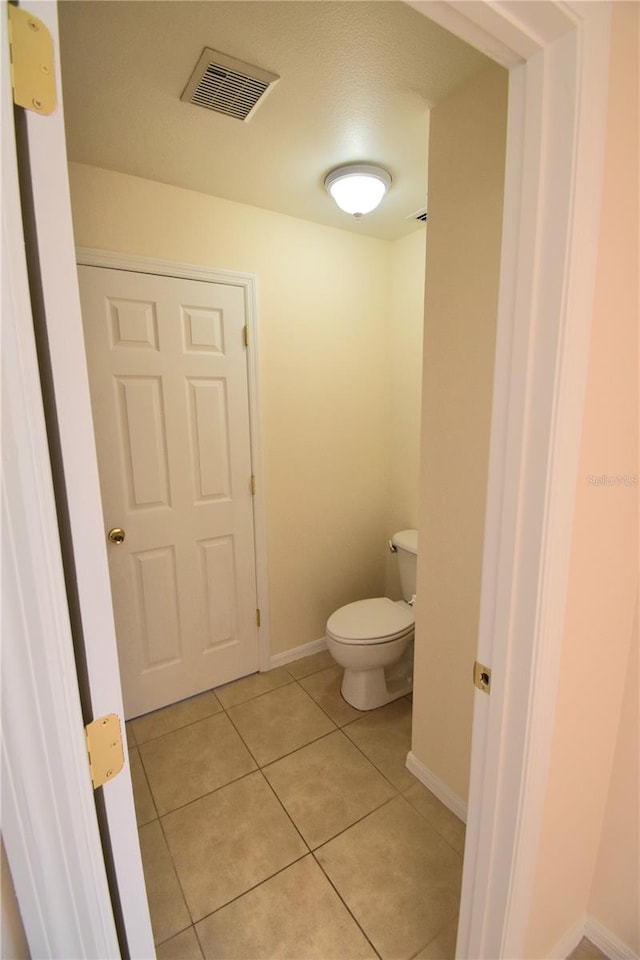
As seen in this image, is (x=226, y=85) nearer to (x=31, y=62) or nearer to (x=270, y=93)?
(x=270, y=93)

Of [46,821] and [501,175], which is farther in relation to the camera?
[501,175]

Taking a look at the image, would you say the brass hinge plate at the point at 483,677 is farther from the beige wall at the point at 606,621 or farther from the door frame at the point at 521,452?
the beige wall at the point at 606,621

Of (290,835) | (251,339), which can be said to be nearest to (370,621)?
(290,835)

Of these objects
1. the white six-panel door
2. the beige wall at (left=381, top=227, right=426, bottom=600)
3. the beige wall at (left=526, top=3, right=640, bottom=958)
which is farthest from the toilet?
the beige wall at (left=526, top=3, right=640, bottom=958)

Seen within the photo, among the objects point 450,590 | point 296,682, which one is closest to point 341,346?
point 450,590

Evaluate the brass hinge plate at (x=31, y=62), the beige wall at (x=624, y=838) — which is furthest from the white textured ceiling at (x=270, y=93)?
the beige wall at (x=624, y=838)

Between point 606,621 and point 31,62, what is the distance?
1.29m

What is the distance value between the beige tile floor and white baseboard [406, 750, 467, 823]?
0.03 m

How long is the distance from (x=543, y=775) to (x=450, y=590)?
64 cm

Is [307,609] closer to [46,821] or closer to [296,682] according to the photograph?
[296,682]

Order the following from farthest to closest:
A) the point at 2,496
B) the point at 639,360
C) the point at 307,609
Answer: the point at 307,609 < the point at 639,360 < the point at 2,496

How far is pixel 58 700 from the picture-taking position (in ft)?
1.64

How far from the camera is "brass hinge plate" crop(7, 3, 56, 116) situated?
1.38ft

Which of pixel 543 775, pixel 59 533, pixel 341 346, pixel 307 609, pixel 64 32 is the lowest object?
pixel 307 609
